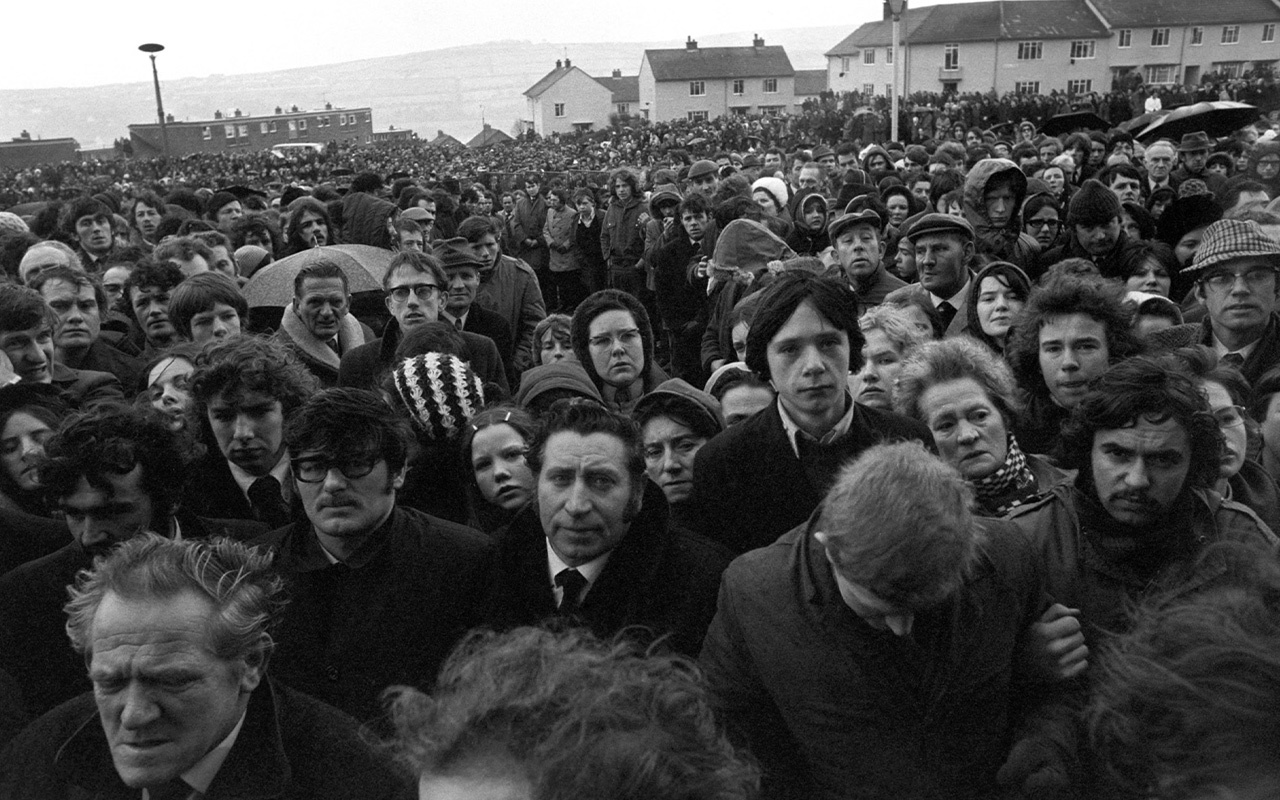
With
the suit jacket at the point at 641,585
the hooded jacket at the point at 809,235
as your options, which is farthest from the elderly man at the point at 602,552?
the hooded jacket at the point at 809,235

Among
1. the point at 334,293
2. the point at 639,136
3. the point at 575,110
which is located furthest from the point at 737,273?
the point at 575,110

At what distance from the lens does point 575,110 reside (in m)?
80.4

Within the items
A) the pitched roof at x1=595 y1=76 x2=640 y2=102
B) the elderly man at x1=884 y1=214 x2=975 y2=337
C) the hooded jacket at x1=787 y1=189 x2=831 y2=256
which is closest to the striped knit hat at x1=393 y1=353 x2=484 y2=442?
the elderly man at x1=884 y1=214 x2=975 y2=337

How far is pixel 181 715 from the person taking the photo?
2.11m

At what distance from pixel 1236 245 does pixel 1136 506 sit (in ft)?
8.15

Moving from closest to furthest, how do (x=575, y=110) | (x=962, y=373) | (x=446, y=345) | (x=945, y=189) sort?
(x=962, y=373) → (x=446, y=345) → (x=945, y=189) → (x=575, y=110)

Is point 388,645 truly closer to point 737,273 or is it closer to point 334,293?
point 334,293

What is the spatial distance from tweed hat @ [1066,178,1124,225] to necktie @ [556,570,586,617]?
4637mm

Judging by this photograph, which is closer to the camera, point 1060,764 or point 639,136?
point 1060,764

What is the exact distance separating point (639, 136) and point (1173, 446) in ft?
108

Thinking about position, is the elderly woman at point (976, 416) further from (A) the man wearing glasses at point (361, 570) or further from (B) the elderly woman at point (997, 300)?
(A) the man wearing glasses at point (361, 570)

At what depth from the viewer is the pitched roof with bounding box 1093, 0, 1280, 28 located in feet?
195

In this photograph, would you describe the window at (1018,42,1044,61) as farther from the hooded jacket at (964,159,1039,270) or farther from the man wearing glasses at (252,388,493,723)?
the man wearing glasses at (252,388,493,723)

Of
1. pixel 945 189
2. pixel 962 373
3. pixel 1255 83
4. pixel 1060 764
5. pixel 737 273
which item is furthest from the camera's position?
pixel 1255 83
